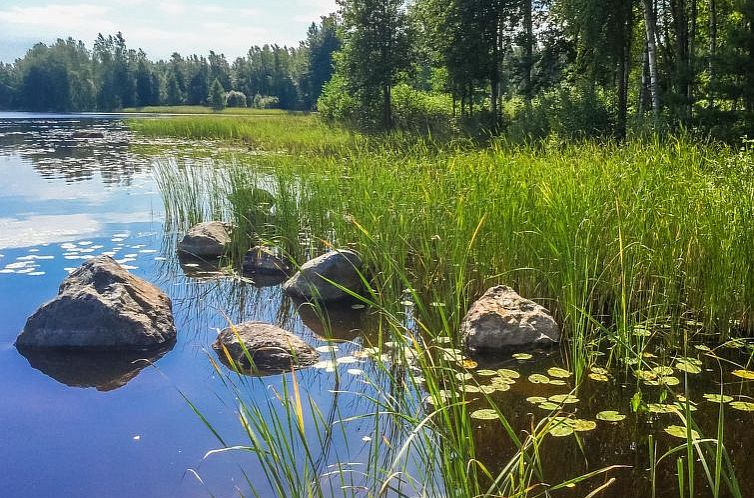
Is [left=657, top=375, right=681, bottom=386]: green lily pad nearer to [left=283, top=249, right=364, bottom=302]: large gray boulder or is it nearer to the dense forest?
[left=283, top=249, right=364, bottom=302]: large gray boulder

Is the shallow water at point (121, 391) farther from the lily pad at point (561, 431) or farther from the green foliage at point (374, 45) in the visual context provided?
the green foliage at point (374, 45)

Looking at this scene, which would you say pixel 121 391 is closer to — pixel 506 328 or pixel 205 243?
pixel 506 328

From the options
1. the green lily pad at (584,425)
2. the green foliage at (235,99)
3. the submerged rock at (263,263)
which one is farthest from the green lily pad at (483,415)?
the green foliage at (235,99)

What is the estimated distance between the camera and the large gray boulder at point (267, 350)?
4.38 meters

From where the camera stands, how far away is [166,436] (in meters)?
3.52

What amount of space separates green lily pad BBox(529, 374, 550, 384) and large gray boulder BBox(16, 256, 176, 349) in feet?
8.96

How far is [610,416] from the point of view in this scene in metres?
3.53

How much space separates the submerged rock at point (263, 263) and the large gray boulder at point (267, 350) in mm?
2464

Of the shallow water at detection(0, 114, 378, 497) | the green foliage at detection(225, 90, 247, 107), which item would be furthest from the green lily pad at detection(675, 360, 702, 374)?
the green foliage at detection(225, 90, 247, 107)

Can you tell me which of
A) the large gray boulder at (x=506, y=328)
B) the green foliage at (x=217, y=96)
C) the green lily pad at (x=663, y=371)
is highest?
the green foliage at (x=217, y=96)

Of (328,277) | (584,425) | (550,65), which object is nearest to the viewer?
(584,425)

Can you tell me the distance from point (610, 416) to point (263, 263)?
449 centimetres

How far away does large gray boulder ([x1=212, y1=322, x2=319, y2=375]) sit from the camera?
14.4 feet

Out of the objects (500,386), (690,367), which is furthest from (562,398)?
(690,367)
